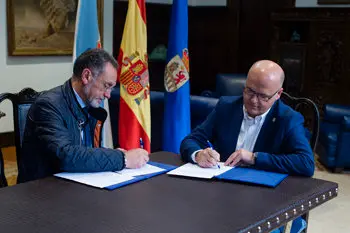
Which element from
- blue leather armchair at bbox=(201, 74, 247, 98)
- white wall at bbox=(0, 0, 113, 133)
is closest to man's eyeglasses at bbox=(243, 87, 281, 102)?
blue leather armchair at bbox=(201, 74, 247, 98)

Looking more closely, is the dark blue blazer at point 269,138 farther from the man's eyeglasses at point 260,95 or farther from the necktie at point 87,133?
the necktie at point 87,133

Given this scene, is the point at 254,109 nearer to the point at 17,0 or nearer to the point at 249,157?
the point at 249,157

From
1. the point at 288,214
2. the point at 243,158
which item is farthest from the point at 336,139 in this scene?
the point at 288,214

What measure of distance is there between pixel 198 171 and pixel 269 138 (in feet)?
1.44

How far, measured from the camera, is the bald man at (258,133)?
2.12 m

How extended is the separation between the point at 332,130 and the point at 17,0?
12.3 feet

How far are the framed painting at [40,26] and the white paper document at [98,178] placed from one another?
4001 millimetres

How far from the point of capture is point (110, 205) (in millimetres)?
1621

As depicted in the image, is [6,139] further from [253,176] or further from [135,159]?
[253,176]

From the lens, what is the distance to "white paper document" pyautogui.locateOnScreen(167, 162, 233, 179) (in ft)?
6.59

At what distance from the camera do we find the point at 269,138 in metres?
2.31

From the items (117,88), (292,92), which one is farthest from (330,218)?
(292,92)

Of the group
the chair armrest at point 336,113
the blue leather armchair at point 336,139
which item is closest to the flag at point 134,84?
the blue leather armchair at point 336,139

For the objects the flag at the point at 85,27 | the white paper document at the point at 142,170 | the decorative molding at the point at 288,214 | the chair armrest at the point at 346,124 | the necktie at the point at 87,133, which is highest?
the flag at the point at 85,27
